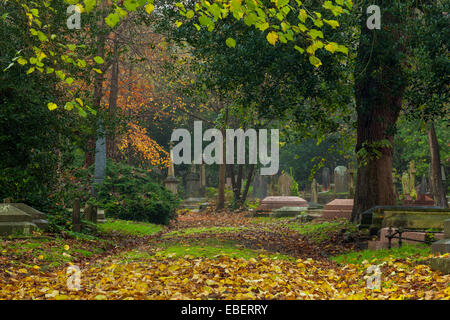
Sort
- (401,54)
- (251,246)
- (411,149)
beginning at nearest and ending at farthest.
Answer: (401,54)
(251,246)
(411,149)

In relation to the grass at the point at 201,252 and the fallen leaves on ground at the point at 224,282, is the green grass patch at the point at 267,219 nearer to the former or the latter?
the grass at the point at 201,252

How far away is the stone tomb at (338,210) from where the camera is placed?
2102 cm

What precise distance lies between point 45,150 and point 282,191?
66.2ft

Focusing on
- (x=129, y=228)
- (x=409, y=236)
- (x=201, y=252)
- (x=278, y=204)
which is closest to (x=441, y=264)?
(x=409, y=236)

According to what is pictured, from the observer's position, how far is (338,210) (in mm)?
21188

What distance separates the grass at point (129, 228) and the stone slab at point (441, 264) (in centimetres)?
999

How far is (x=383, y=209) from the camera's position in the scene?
Answer: 12.8 metres

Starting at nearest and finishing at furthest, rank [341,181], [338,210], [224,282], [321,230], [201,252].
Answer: [224,282]
[201,252]
[321,230]
[338,210]
[341,181]

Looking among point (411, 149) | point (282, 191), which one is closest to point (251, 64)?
point (282, 191)

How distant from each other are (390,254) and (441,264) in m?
2.51

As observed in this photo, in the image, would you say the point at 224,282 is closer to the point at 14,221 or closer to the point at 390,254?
the point at 390,254

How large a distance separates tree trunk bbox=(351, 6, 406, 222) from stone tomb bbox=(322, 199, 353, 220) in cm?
539
